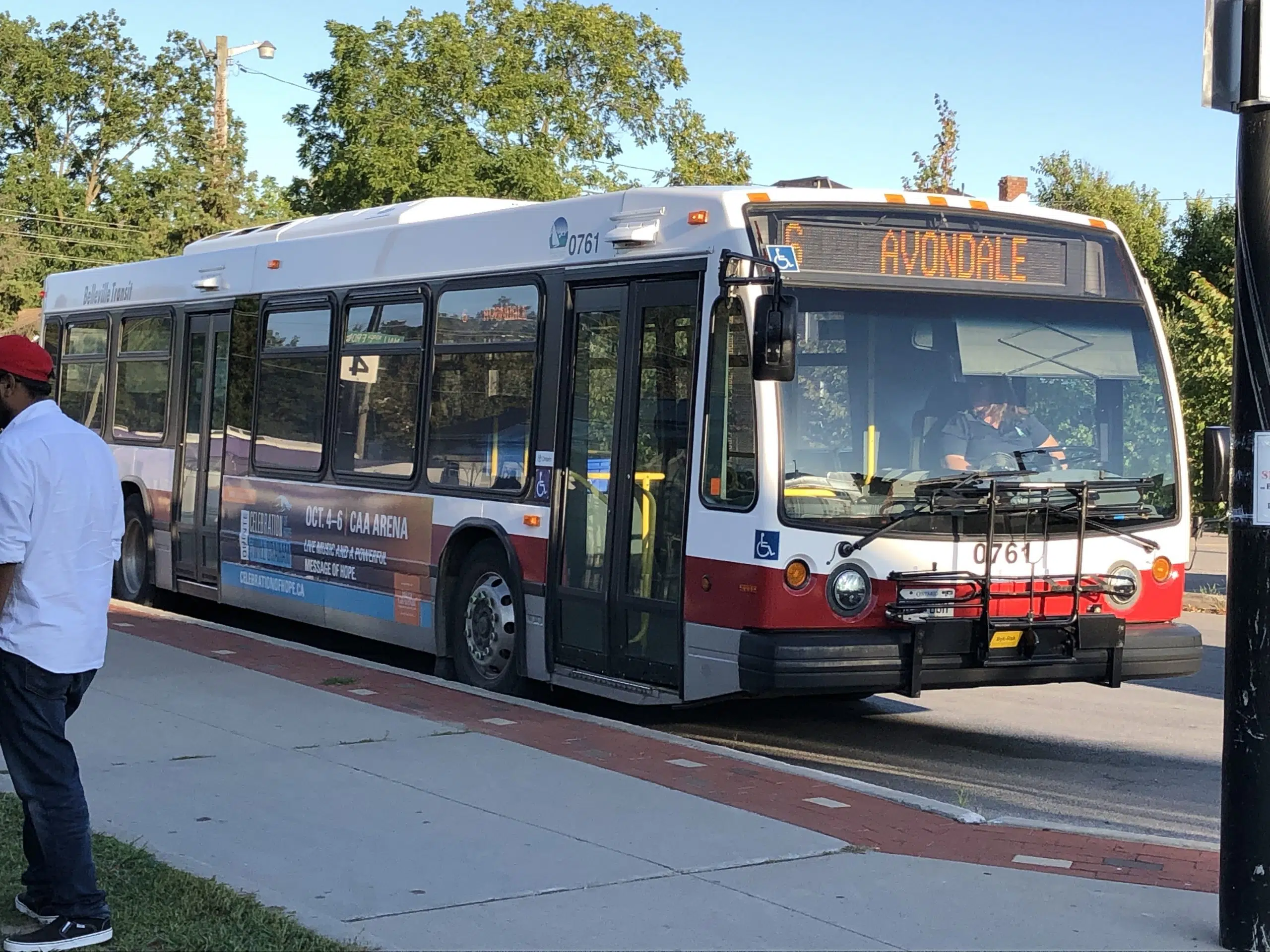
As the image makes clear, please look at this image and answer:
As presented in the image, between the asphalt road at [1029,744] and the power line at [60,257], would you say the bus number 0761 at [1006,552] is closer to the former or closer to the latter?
the asphalt road at [1029,744]

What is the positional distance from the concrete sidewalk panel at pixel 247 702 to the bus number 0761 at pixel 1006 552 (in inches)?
119

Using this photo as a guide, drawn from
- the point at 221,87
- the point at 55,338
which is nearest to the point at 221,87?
the point at 221,87

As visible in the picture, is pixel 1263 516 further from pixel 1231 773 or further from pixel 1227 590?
pixel 1231 773

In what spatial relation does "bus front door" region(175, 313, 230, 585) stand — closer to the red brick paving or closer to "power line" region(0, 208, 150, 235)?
the red brick paving

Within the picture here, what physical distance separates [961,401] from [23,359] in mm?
5203

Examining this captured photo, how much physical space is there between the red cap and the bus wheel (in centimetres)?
556

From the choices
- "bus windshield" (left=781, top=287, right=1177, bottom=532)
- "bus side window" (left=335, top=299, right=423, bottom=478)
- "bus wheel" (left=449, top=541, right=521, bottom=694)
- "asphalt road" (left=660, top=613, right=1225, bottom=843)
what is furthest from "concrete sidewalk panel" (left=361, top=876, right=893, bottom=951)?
"bus side window" (left=335, top=299, right=423, bottom=478)

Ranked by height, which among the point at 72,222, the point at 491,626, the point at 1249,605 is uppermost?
the point at 72,222

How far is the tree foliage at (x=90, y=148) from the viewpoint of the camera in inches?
Answer: 2223

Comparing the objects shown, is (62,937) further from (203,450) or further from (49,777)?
(203,450)

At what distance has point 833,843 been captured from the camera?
22.1ft

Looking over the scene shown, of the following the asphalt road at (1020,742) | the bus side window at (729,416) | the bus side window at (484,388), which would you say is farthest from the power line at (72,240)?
the bus side window at (729,416)

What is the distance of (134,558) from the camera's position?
1664cm

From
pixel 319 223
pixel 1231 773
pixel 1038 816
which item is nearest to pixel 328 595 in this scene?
pixel 319 223
